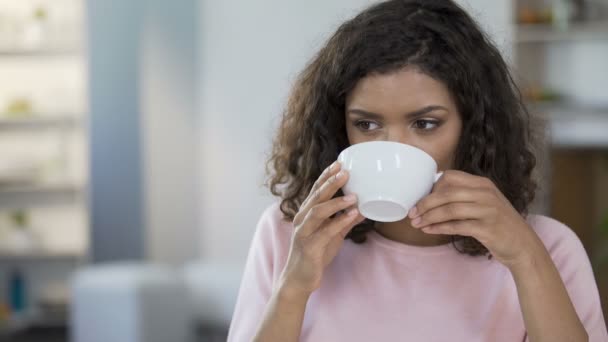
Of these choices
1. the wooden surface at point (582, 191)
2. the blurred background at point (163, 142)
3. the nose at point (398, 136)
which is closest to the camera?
the nose at point (398, 136)

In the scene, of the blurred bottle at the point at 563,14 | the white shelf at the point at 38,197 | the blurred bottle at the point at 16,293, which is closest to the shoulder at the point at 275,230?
the white shelf at the point at 38,197

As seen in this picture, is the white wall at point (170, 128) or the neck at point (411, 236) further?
the white wall at point (170, 128)

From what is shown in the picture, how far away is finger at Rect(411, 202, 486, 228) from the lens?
1.00 meters

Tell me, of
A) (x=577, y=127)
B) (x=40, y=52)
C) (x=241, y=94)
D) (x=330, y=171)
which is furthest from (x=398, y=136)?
(x=577, y=127)

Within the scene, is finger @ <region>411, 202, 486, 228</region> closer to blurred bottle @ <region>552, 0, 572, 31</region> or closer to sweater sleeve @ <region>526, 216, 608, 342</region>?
sweater sleeve @ <region>526, 216, 608, 342</region>

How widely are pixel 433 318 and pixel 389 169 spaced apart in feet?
1.11

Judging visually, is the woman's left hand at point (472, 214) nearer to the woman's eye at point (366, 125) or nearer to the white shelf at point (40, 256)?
the woman's eye at point (366, 125)

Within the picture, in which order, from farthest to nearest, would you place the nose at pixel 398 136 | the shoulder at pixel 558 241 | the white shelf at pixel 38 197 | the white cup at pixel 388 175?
the white shelf at pixel 38 197
the shoulder at pixel 558 241
the nose at pixel 398 136
the white cup at pixel 388 175

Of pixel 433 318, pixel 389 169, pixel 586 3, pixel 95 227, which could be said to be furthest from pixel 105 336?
pixel 586 3

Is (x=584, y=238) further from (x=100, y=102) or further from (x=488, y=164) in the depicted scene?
(x=488, y=164)

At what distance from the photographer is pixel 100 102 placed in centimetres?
507

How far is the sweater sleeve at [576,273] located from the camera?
3.92ft

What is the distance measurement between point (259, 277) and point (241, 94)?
299 centimetres

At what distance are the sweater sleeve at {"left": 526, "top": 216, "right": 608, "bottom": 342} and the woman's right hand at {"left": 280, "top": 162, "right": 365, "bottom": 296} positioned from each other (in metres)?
0.32
